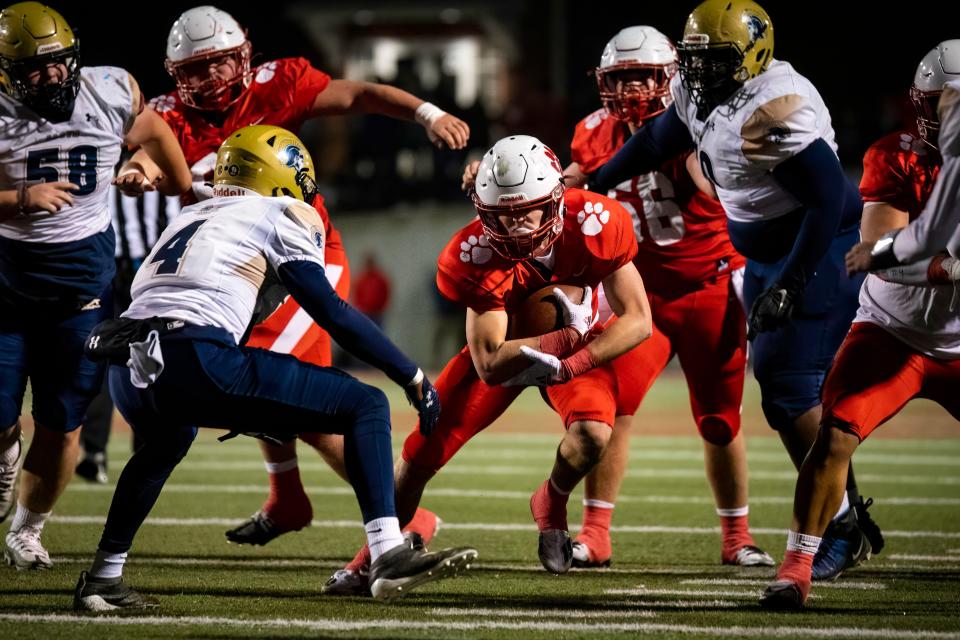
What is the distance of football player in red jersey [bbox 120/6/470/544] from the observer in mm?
4941

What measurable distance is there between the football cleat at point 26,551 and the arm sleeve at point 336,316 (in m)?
1.58

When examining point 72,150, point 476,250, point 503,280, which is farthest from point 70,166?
point 503,280

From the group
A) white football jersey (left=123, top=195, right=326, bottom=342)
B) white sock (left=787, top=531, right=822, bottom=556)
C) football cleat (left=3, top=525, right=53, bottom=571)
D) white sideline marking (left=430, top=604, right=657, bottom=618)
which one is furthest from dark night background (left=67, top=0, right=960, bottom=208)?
white sideline marking (left=430, top=604, right=657, bottom=618)

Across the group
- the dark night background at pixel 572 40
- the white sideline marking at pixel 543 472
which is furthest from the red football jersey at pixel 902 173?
the dark night background at pixel 572 40

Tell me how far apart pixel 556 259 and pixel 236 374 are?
1268mm

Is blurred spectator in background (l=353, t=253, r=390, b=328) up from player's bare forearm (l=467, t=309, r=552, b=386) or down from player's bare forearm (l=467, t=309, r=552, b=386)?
down

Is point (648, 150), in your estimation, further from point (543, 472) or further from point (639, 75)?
point (543, 472)

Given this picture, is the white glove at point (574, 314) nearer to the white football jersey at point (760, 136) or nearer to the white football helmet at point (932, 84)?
the white football jersey at point (760, 136)

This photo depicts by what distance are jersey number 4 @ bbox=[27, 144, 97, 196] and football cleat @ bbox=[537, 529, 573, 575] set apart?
199 centimetres

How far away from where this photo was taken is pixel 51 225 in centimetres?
463

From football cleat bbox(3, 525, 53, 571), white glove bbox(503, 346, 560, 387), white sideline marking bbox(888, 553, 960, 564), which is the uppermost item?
white glove bbox(503, 346, 560, 387)

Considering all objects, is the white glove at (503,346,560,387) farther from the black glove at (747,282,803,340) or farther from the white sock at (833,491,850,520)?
the white sock at (833,491,850,520)

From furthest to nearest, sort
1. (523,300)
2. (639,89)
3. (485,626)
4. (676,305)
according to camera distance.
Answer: (639,89) < (676,305) < (523,300) < (485,626)

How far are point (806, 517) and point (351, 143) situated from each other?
14522 millimetres
